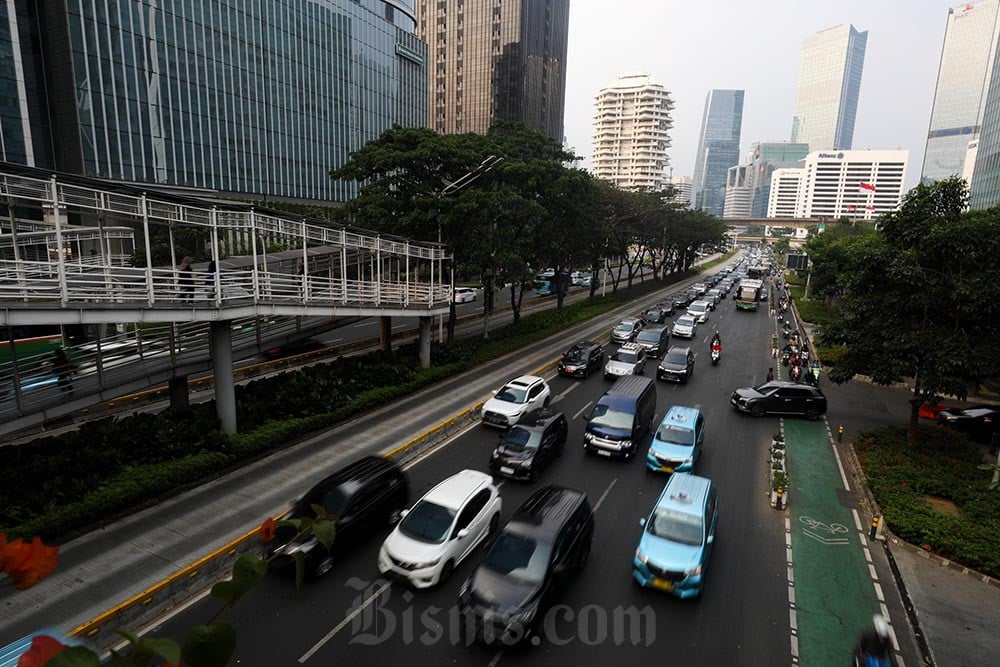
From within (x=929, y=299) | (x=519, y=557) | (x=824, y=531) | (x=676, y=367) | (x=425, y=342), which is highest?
(x=929, y=299)

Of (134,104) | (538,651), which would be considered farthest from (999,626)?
(134,104)

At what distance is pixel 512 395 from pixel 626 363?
28.7 ft

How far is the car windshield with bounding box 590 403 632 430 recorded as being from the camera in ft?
57.8

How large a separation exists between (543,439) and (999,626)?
10620 mm

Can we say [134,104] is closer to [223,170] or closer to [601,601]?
[223,170]

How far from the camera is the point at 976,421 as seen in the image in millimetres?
20594

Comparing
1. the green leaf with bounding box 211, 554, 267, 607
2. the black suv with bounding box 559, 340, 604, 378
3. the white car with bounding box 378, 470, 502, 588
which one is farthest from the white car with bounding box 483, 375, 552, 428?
the green leaf with bounding box 211, 554, 267, 607

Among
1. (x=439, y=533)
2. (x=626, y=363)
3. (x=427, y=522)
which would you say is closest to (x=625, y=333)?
Answer: (x=626, y=363)

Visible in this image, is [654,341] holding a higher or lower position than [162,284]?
lower

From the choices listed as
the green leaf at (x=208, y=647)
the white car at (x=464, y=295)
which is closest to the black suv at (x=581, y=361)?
the white car at (x=464, y=295)

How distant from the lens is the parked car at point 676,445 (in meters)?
16.4

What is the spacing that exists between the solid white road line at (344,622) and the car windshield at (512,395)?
1027 centimetres

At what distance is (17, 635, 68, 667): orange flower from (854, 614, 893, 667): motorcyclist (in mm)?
10514

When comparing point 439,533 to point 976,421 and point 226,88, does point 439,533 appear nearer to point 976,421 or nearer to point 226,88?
point 976,421
